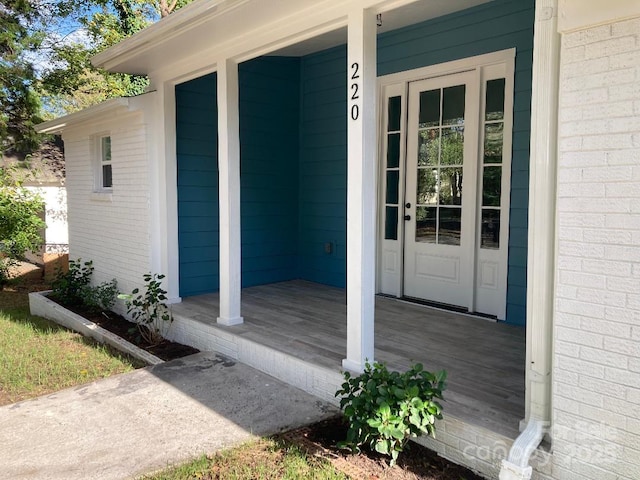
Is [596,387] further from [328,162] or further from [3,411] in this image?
[328,162]


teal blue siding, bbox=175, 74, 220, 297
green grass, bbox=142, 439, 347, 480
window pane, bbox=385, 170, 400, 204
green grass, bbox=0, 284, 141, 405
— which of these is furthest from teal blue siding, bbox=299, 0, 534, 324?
green grass, bbox=0, 284, 141, 405

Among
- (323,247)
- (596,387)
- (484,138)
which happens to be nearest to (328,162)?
(323,247)

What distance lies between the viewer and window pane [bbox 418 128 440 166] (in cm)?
497

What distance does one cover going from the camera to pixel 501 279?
177 inches

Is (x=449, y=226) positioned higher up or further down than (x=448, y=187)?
further down

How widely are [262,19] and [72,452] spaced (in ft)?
9.85

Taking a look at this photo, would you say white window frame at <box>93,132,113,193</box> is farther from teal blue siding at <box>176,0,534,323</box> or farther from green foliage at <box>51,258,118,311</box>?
teal blue siding at <box>176,0,534,323</box>

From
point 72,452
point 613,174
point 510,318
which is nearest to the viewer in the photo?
point 613,174

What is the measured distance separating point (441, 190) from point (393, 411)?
283 centimetres

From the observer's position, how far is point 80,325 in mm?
5629

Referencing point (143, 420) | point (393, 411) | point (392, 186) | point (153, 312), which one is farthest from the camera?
point (392, 186)

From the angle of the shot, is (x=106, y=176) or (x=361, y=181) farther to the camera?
(x=106, y=176)

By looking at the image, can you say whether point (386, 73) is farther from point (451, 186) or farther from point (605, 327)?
point (605, 327)

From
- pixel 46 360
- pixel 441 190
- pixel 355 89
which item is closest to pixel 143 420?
pixel 46 360
